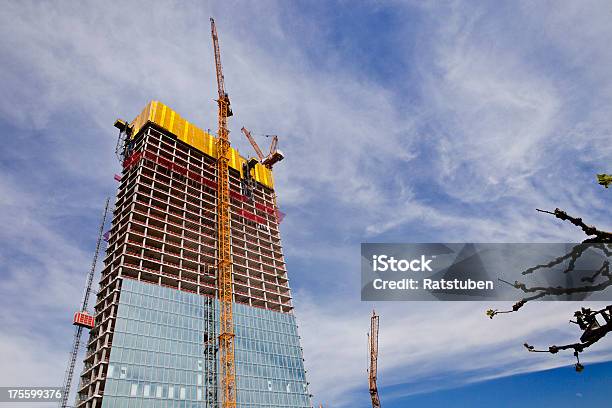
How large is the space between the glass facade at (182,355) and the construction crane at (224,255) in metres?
2.85

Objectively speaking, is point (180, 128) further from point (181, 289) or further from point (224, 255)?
point (181, 289)

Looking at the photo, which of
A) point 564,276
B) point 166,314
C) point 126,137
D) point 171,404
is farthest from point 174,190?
point 564,276

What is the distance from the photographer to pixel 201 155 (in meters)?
162

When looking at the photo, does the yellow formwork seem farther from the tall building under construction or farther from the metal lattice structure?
the metal lattice structure

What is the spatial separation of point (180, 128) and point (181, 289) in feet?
212

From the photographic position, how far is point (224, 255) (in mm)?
134625

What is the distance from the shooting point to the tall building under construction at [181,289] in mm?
96812

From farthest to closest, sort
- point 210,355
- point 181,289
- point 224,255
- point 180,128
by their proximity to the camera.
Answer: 1. point 180,128
2. point 224,255
3. point 181,289
4. point 210,355

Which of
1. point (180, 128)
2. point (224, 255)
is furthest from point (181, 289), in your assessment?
point (180, 128)

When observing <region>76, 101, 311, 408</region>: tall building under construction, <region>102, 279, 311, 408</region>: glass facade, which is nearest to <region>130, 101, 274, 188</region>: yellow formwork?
<region>76, 101, 311, 408</region>: tall building under construction

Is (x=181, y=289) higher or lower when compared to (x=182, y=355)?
higher

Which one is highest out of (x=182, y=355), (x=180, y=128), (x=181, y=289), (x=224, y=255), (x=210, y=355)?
(x=180, y=128)

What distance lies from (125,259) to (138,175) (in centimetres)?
3030

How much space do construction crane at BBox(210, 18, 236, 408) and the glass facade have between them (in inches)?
Result: 112
